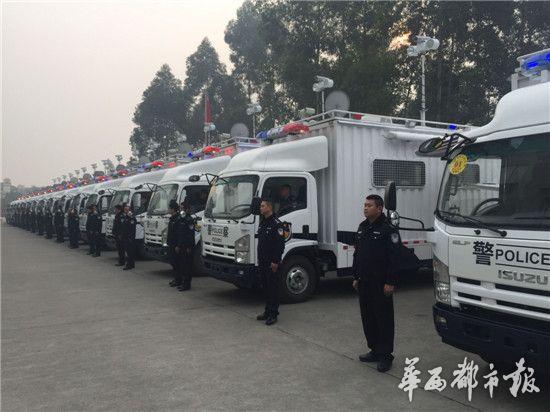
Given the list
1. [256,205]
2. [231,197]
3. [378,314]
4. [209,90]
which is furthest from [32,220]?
[378,314]

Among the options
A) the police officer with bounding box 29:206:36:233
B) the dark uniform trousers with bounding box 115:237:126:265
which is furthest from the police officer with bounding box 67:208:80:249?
the police officer with bounding box 29:206:36:233

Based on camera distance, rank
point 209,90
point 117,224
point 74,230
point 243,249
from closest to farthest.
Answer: point 243,249 < point 117,224 < point 74,230 < point 209,90

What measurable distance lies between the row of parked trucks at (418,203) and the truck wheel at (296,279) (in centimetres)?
2

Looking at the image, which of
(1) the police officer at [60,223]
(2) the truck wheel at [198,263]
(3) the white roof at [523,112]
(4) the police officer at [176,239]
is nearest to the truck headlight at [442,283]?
(3) the white roof at [523,112]

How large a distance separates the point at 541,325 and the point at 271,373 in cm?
251

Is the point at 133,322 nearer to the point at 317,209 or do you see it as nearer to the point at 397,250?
the point at 317,209

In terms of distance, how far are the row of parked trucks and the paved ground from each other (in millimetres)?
678

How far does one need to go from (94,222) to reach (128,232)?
4.39 meters

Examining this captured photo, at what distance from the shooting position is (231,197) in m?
8.44

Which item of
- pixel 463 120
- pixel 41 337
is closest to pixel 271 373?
pixel 41 337

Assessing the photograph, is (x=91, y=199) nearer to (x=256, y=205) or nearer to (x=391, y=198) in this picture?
(x=256, y=205)

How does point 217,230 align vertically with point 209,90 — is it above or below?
below

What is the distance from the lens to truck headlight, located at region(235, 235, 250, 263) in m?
7.75

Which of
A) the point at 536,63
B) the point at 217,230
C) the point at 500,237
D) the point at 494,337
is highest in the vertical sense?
the point at 536,63
